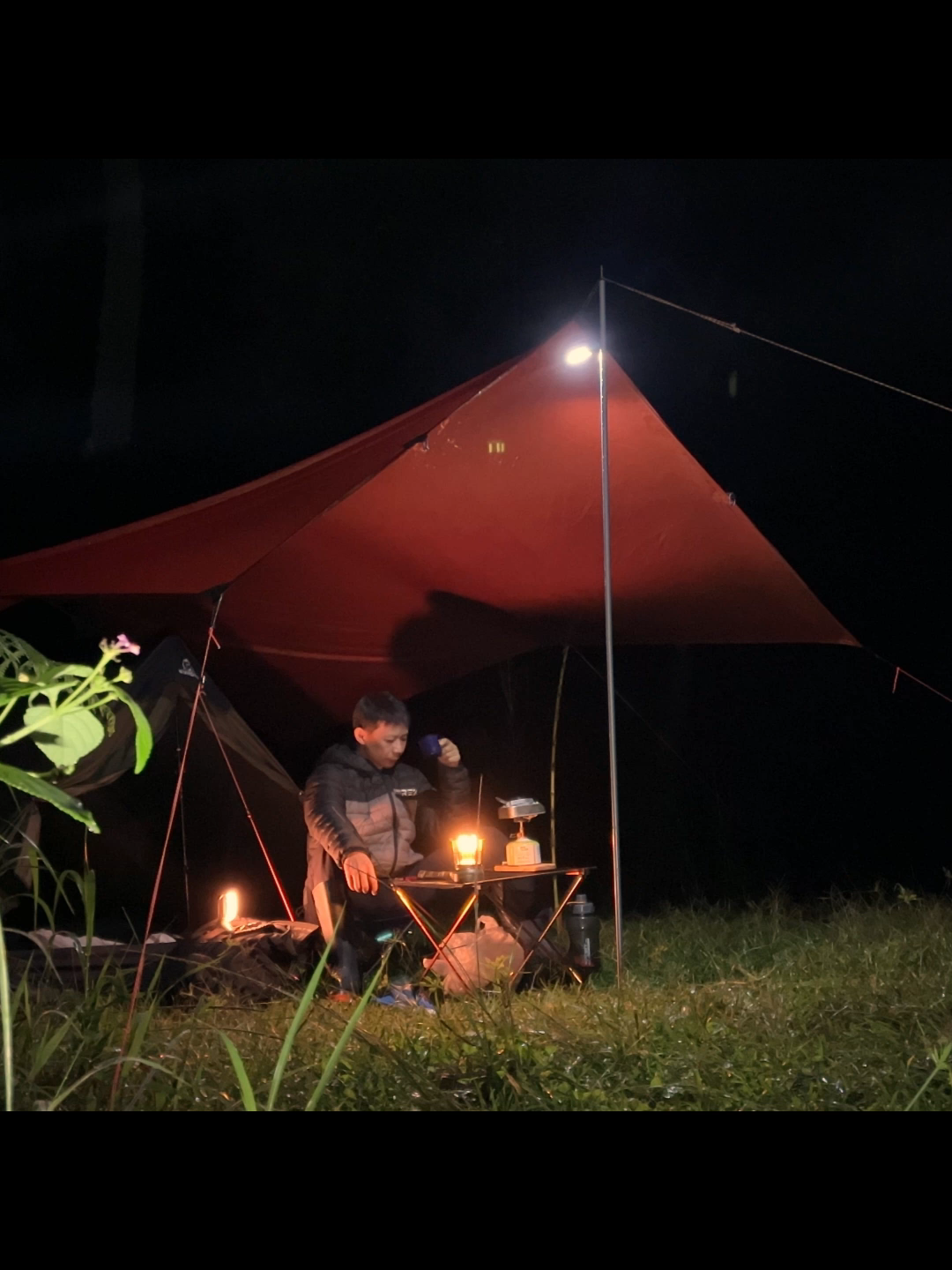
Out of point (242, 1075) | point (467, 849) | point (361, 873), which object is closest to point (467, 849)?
point (467, 849)

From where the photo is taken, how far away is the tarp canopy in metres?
3.88

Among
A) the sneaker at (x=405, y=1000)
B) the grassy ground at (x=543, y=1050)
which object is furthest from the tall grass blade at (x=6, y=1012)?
the sneaker at (x=405, y=1000)

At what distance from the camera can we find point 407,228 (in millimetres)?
7492

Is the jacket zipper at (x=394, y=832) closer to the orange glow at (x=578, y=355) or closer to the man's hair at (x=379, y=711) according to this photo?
the man's hair at (x=379, y=711)

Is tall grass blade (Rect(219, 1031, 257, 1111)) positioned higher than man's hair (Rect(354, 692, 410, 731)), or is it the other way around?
man's hair (Rect(354, 692, 410, 731))

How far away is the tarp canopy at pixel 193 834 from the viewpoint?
12.7 feet

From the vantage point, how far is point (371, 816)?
3.49 meters

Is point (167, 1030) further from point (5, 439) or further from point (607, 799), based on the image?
point (607, 799)

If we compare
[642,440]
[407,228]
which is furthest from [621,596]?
[407,228]

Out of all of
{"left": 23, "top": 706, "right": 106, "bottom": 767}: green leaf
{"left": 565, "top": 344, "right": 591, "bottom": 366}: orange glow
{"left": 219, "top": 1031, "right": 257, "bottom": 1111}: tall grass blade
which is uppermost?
{"left": 565, "top": 344, "right": 591, "bottom": 366}: orange glow

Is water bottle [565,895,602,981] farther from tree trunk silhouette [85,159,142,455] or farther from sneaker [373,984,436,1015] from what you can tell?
tree trunk silhouette [85,159,142,455]

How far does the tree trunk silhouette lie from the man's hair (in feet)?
3.94

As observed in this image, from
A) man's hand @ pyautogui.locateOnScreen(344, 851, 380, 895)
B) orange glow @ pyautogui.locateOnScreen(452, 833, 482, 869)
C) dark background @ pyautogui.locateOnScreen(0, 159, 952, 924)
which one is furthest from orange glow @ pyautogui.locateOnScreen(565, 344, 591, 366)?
dark background @ pyautogui.locateOnScreen(0, 159, 952, 924)

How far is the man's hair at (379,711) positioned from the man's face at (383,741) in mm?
12
